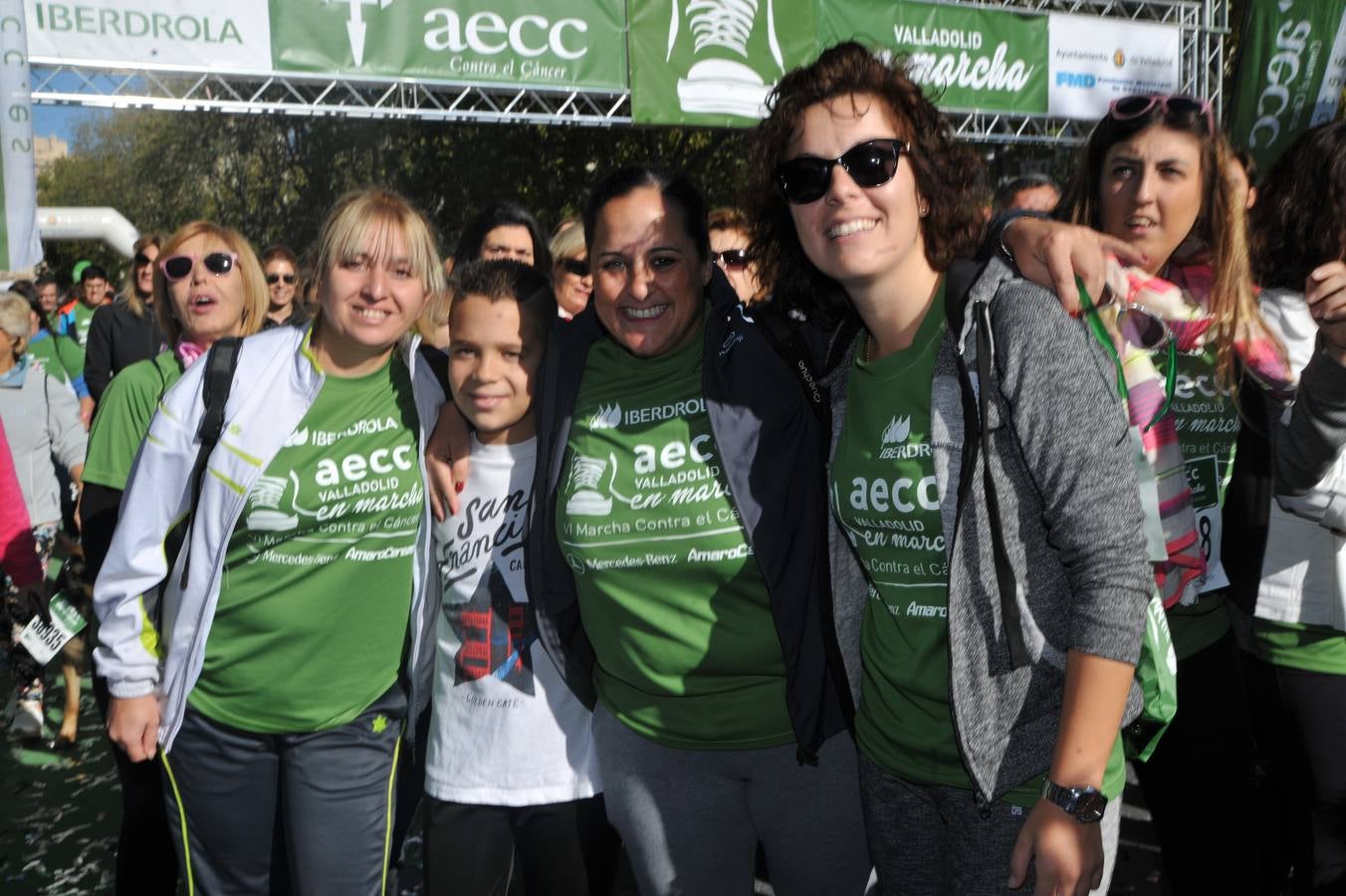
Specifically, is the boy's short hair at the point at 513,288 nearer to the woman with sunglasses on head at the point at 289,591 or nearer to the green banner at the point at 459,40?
the woman with sunglasses on head at the point at 289,591

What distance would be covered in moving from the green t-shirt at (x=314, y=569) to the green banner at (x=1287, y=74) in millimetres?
8204

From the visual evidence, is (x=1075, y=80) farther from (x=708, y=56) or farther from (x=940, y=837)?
(x=940, y=837)

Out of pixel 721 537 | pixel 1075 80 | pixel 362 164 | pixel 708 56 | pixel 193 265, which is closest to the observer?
pixel 721 537

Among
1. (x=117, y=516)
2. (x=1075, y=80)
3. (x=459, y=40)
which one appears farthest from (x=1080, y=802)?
(x=1075, y=80)

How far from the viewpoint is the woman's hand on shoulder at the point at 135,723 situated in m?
2.77

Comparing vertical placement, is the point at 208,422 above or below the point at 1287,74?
below

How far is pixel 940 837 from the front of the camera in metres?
2.07

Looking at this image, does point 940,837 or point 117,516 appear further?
point 117,516

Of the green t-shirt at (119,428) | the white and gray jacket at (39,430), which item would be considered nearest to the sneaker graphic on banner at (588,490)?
the green t-shirt at (119,428)

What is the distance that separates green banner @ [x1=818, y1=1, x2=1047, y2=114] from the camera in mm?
9680

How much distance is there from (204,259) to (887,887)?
2.98m

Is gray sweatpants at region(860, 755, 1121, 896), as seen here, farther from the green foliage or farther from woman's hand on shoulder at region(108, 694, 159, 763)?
the green foliage

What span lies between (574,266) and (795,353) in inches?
89.2

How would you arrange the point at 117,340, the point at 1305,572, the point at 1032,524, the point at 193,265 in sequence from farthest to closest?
1. the point at 117,340
2. the point at 193,265
3. the point at 1305,572
4. the point at 1032,524
